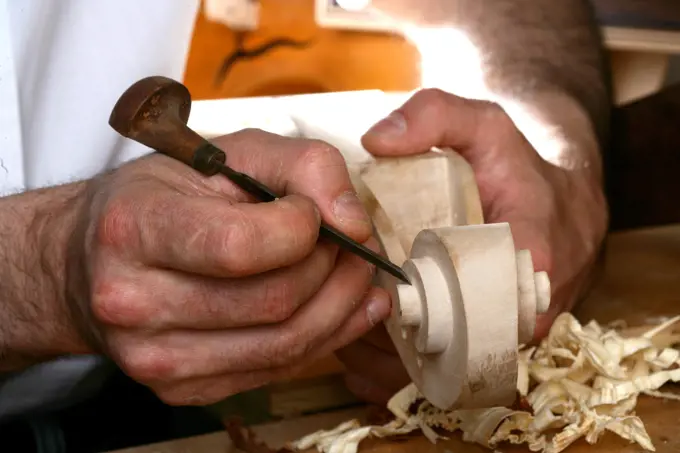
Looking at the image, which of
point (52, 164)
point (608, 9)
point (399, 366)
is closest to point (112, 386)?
point (52, 164)

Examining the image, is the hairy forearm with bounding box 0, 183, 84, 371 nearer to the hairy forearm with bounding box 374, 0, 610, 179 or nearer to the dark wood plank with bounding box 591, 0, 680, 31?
the hairy forearm with bounding box 374, 0, 610, 179

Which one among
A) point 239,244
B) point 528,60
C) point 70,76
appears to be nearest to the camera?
point 239,244

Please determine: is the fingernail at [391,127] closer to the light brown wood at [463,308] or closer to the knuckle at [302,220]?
the light brown wood at [463,308]

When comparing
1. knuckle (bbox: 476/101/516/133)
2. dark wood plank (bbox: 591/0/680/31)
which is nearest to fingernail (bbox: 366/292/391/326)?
knuckle (bbox: 476/101/516/133)

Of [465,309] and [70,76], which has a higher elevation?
Result: [70,76]

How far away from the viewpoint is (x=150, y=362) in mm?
473

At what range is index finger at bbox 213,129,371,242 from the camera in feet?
1.60

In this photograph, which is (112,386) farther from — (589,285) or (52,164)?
(589,285)

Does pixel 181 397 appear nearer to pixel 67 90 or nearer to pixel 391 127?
pixel 391 127

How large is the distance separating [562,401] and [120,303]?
38cm

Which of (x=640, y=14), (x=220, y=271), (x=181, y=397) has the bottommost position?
(x=181, y=397)

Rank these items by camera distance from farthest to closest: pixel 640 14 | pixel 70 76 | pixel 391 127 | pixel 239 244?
1. pixel 640 14
2. pixel 70 76
3. pixel 391 127
4. pixel 239 244

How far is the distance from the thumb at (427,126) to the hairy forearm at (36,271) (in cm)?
25

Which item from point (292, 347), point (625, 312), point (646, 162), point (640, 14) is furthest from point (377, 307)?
point (640, 14)
